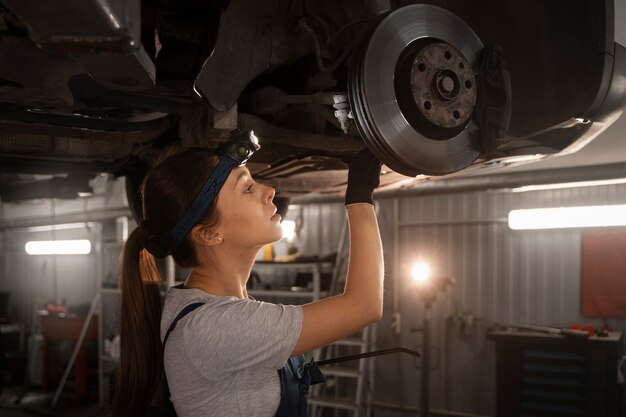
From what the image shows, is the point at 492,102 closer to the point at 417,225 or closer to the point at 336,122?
the point at 336,122

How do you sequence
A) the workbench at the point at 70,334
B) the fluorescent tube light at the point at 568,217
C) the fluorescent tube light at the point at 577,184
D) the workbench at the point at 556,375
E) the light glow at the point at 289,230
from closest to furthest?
the workbench at the point at 556,375
the fluorescent tube light at the point at 577,184
the fluorescent tube light at the point at 568,217
the light glow at the point at 289,230
the workbench at the point at 70,334

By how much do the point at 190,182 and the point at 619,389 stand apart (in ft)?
11.8

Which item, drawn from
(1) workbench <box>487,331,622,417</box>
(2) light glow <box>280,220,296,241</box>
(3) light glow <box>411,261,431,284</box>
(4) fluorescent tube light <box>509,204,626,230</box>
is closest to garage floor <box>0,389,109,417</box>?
(2) light glow <box>280,220,296,241</box>

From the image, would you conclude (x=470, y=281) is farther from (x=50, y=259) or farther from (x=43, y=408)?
(x=50, y=259)

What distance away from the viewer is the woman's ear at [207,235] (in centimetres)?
105

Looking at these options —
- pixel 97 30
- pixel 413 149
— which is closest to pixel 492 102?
pixel 413 149

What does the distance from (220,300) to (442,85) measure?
609mm

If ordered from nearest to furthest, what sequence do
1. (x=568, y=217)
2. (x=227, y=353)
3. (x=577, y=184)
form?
(x=227, y=353) < (x=577, y=184) < (x=568, y=217)

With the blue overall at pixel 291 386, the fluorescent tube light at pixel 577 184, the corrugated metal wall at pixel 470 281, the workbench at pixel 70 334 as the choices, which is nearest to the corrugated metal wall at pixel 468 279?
the corrugated metal wall at pixel 470 281

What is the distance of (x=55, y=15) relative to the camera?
2.51ft

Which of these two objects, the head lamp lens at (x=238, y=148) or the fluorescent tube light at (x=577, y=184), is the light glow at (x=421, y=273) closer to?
the fluorescent tube light at (x=577, y=184)

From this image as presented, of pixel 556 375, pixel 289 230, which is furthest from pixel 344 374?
pixel 289 230

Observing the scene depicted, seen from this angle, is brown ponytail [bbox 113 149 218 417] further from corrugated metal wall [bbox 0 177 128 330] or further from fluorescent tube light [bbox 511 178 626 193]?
corrugated metal wall [bbox 0 177 128 330]

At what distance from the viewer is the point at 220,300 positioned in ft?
3.16
